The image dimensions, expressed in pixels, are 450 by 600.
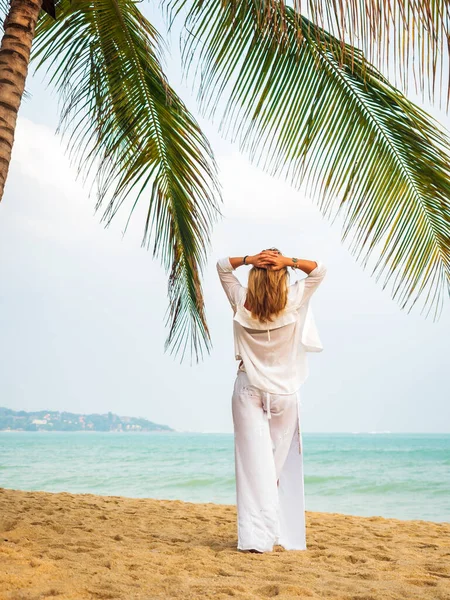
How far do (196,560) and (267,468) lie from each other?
1.95ft

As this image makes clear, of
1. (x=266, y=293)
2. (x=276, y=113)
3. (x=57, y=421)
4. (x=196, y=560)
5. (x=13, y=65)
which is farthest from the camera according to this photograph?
(x=57, y=421)

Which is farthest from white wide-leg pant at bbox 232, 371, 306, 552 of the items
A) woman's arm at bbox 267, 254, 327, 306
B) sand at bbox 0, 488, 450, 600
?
woman's arm at bbox 267, 254, 327, 306

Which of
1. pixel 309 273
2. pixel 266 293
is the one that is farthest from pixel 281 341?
pixel 309 273

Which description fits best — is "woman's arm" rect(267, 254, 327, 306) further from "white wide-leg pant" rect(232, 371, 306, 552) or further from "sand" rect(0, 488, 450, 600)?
"sand" rect(0, 488, 450, 600)

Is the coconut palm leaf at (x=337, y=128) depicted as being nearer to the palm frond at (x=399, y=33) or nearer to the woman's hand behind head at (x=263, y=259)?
the woman's hand behind head at (x=263, y=259)

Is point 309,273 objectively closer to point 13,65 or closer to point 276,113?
point 276,113

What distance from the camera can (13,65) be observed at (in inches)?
136

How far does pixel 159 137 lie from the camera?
518 centimetres

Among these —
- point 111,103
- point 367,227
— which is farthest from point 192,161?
point 367,227

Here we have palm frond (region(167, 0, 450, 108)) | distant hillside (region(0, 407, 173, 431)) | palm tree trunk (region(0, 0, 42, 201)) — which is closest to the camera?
palm frond (region(167, 0, 450, 108))

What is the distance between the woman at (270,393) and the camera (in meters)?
3.50

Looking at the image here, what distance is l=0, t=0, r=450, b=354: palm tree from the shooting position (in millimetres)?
4090

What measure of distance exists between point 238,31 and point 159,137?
123cm

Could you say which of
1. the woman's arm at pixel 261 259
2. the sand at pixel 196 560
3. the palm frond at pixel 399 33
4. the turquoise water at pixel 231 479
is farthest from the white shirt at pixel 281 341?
the turquoise water at pixel 231 479
